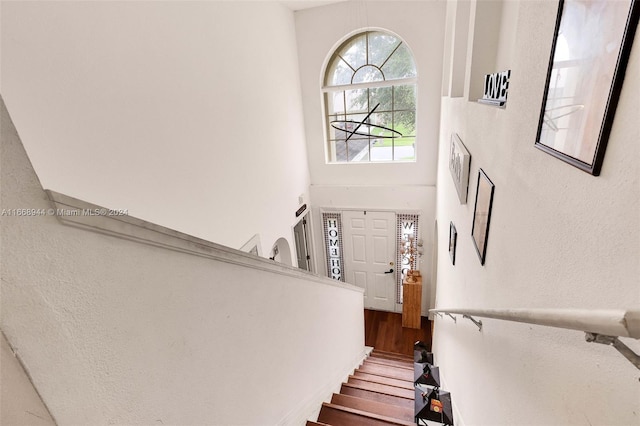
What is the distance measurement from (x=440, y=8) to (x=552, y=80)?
4127 millimetres

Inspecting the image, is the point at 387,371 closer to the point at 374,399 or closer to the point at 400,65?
the point at 374,399

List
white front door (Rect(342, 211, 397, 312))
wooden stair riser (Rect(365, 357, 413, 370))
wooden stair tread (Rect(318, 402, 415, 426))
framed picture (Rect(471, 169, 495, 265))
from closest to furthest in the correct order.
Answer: framed picture (Rect(471, 169, 495, 265)), wooden stair tread (Rect(318, 402, 415, 426)), wooden stair riser (Rect(365, 357, 413, 370)), white front door (Rect(342, 211, 397, 312))

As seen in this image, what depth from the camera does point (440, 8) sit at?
399 centimetres

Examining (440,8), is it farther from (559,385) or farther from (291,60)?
(559,385)

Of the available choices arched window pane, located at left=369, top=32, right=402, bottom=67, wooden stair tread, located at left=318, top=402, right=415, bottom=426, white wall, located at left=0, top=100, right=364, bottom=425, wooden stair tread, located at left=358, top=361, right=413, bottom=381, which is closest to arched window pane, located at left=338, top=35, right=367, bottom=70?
arched window pane, located at left=369, top=32, right=402, bottom=67

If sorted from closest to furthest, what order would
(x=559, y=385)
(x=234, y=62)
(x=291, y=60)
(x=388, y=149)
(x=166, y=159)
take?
(x=559, y=385), (x=166, y=159), (x=234, y=62), (x=291, y=60), (x=388, y=149)

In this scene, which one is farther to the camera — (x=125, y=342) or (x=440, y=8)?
(x=440, y=8)

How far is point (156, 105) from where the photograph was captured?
216cm

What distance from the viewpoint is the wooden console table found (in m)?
5.07

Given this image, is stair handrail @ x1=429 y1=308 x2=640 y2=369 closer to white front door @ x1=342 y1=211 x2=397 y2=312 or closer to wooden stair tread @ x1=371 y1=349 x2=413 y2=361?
wooden stair tread @ x1=371 y1=349 x2=413 y2=361

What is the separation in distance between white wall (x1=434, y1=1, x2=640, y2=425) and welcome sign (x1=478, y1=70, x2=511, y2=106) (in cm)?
5

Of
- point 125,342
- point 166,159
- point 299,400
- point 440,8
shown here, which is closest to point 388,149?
point 440,8

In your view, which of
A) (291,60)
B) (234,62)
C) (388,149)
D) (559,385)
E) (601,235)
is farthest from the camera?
(388,149)

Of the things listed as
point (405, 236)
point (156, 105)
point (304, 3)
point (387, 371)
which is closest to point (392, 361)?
point (387, 371)
